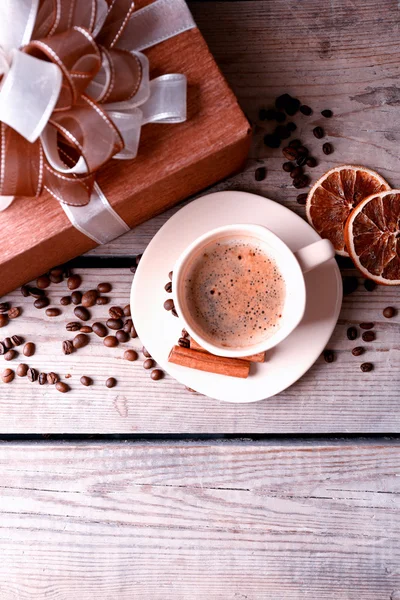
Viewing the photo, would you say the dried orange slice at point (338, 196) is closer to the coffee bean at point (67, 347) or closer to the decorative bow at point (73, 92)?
the decorative bow at point (73, 92)

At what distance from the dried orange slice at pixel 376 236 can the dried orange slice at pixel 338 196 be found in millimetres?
26

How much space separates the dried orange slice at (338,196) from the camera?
1059 mm

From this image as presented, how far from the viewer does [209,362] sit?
39.5 inches

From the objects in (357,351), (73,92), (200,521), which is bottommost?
(200,521)

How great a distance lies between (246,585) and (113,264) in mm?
681

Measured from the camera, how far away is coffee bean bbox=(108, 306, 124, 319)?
3.62 feet

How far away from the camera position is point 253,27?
1.11 m

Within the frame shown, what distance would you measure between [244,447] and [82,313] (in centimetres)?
41

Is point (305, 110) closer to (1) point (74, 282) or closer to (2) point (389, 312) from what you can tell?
(2) point (389, 312)

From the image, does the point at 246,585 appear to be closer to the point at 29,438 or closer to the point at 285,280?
the point at 29,438

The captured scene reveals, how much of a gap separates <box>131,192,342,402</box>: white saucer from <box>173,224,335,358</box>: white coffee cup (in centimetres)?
6

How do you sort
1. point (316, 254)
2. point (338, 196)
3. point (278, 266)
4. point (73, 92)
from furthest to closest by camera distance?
point (338, 196), point (278, 266), point (316, 254), point (73, 92)

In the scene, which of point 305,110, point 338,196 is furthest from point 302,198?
point 305,110

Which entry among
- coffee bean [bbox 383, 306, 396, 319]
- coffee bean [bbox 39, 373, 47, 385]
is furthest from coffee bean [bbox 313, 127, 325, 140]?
coffee bean [bbox 39, 373, 47, 385]
